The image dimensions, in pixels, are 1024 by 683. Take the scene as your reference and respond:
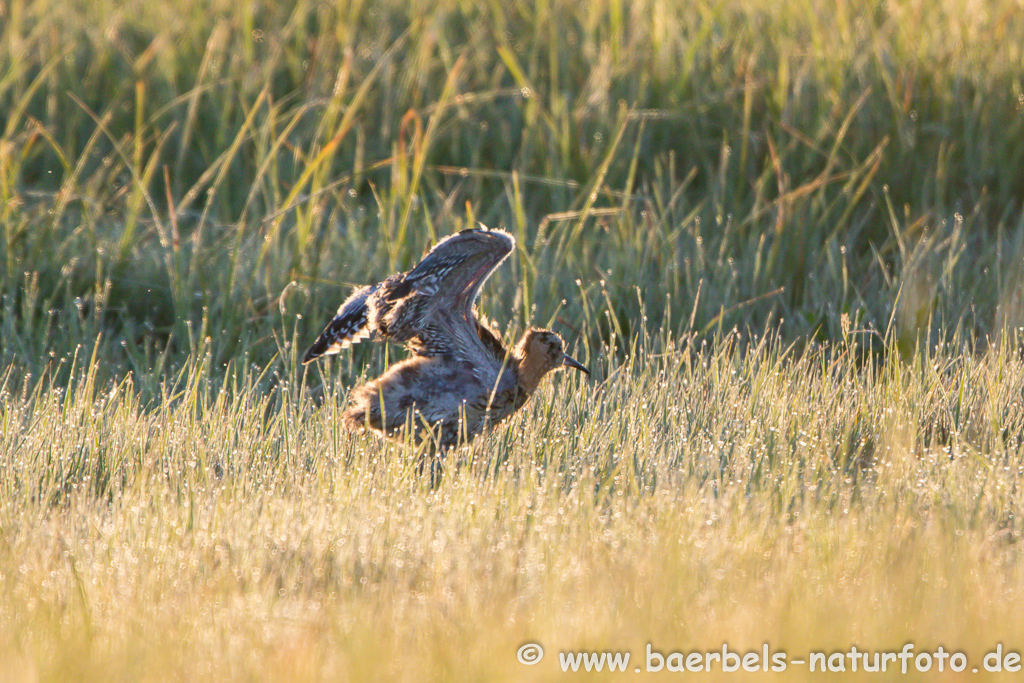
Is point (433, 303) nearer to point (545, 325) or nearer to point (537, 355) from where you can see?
point (537, 355)

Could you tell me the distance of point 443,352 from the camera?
4234 millimetres

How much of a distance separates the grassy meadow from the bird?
0.12 m

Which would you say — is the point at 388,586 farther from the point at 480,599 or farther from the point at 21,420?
the point at 21,420

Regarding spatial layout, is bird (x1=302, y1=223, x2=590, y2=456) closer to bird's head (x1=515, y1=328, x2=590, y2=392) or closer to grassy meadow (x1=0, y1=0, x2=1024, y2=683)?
bird's head (x1=515, y1=328, x2=590, y2=392)

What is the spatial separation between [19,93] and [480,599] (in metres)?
6.17

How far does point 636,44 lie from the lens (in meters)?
7.59

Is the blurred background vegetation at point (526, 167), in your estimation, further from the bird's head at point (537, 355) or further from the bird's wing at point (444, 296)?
the bird's wing at point (444, 296)

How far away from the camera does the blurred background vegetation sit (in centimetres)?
549

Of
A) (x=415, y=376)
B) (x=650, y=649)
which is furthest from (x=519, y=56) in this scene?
(x=650, y=649)
